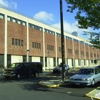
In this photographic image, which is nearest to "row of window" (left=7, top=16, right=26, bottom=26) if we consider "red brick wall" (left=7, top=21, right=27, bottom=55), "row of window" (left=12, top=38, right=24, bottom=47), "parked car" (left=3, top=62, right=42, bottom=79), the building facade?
the building facade

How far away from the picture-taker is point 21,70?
28.7 metres

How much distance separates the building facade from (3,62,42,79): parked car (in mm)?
10241

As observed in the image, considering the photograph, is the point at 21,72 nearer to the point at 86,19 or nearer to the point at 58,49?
the point at 86,19

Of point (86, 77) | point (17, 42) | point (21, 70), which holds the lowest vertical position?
point (86, 77)

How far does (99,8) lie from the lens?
18047mm

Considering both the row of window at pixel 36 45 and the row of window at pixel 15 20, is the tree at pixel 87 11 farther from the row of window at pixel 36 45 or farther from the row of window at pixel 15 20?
the row of window at pixel 36 45

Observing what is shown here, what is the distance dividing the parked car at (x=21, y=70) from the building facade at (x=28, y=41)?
1024 cm

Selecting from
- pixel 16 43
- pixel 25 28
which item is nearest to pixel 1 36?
pixel 16 43

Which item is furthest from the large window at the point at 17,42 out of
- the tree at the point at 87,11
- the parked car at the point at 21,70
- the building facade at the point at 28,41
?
the tree at the point at 87,11

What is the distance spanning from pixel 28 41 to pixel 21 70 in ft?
67.1

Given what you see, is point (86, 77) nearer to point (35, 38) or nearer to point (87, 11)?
point (87, 11)

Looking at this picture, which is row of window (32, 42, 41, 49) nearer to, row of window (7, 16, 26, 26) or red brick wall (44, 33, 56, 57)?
red brick wall (44, 33, 56, 57)

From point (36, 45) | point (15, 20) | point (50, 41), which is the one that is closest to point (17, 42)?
point (15, 20)

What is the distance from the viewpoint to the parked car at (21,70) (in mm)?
27270
